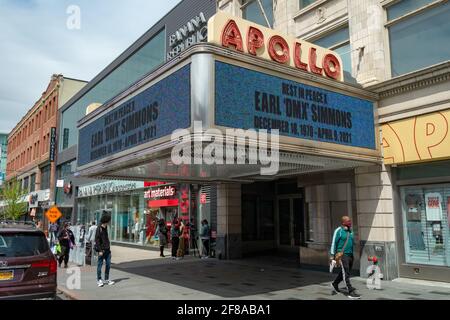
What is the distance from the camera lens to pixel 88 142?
14273mm

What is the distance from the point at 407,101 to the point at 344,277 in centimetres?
511

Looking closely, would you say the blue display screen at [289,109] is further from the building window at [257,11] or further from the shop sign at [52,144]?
the shop sign at [52,144]

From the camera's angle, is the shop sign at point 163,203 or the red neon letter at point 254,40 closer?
the red neon letter at point 254,40

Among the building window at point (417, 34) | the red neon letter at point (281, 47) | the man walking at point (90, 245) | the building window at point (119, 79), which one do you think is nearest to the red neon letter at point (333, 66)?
the red neon letter at point (281, 47)

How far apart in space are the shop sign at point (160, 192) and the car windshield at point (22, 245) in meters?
12.7

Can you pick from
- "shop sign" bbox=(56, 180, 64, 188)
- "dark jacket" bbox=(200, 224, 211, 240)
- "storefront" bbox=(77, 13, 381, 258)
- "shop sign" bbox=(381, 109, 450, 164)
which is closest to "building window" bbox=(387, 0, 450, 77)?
"storefront" bbox=(77, 13, 381, 258)

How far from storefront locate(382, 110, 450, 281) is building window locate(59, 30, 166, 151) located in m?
10.1

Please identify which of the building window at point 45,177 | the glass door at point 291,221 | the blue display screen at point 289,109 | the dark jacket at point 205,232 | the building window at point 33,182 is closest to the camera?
the blue display screen at point 289,109

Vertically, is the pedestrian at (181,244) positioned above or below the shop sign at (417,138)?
below

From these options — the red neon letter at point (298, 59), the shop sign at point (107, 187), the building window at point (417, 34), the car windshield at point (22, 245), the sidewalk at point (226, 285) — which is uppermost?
the building window at point (417, 34)

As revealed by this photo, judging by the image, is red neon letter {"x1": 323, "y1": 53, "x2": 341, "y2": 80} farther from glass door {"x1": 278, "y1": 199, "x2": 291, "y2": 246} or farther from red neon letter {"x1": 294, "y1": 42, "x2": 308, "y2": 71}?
glass door {"x1": 278, "y1": 199, "x2": 291, "y2": 246}

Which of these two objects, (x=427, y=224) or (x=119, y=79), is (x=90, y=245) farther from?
(x=119, y=79)

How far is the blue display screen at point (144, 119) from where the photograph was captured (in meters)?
8.91

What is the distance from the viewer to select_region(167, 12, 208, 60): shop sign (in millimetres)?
19236
